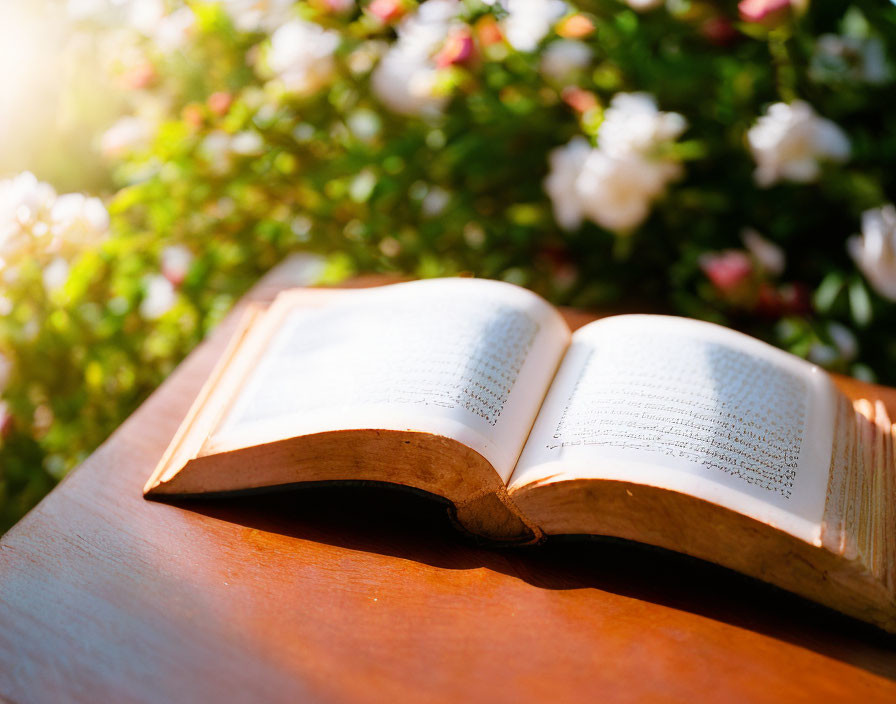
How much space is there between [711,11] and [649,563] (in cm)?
95

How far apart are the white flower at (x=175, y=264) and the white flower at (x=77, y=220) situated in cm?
15

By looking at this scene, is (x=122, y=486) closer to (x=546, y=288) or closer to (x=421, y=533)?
(x=421, y=533)

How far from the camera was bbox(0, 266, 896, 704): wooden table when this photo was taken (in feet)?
2.09

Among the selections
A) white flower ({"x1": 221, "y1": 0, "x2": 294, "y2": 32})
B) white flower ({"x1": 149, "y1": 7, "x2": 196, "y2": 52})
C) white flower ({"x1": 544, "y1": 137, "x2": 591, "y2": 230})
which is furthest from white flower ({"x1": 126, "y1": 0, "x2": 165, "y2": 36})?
white flower ({"x1": 544, "y1": 137, "x2": 591, "y2": 230})

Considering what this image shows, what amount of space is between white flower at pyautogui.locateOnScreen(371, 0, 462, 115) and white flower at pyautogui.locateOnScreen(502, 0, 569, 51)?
103mm

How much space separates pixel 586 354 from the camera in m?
0.84

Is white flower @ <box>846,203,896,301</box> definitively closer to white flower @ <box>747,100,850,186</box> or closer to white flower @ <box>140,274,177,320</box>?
white flower @ <box>747,100,850,186</box>

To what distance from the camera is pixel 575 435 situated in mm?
725

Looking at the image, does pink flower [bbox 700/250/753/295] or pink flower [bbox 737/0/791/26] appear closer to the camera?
pink flower [bbox 737/0/791/26]

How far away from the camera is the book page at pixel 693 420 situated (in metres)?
0.67

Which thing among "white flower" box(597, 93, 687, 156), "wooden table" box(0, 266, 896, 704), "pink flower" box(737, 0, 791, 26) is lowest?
"wooden table" box(0, 266, 896, 704)

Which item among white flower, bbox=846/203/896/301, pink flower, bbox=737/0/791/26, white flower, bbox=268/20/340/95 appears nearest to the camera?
white flower, bbox=846/203/896/301

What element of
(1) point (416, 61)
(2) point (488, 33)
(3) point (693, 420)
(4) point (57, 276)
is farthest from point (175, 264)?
(3) point (693, 420)

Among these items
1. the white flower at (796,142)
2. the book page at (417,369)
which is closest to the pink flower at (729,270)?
the white flower at (796,142)
